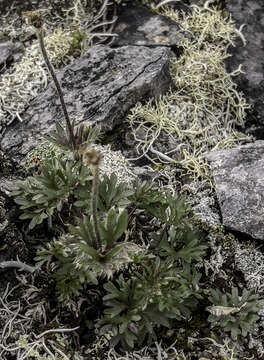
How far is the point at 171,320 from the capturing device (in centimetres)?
280

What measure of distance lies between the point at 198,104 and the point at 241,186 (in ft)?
2.81

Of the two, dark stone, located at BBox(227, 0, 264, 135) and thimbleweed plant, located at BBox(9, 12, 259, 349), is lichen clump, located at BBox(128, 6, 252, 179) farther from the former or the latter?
thimbleweed plant, located at BBox(9, 12, 259, 349)

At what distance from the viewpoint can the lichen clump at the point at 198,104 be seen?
3.60 meters

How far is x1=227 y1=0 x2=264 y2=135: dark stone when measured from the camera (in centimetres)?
391

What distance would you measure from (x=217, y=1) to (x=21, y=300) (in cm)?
295

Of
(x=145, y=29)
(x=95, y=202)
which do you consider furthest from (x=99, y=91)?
(x=95, y=202)

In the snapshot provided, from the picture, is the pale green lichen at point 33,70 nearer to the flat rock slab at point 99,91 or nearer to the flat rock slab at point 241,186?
the flat rock slab at point 99,91

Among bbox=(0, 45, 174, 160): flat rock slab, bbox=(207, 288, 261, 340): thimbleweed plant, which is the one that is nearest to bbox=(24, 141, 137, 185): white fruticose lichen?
bbox=(0, 45, 174, 160): flat rock slab

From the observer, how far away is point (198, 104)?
3834 millimetres

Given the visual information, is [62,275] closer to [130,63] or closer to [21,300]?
[21,300]

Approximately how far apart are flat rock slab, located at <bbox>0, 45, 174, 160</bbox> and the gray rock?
239mm

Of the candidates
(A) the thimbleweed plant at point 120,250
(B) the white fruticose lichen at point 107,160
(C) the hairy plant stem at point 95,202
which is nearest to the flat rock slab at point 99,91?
(B) the white fruticose lichen at point 107,160

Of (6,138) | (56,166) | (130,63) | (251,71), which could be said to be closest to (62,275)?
(56,166)

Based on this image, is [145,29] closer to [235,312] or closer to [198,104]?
[198,104]
